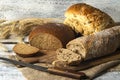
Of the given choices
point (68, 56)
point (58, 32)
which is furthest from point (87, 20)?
point (68, 56)

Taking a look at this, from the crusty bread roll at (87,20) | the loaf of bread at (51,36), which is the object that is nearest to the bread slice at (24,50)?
the loaf of bread at (51,36)

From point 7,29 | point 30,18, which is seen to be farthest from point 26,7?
point 7,29

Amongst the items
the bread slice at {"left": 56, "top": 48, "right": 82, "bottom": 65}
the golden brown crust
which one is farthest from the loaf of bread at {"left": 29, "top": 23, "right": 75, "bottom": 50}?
the bread slice at {"left": 56, "top": 48, "right": 82, "bottom": 65}

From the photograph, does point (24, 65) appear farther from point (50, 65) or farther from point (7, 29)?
point (7, 29)

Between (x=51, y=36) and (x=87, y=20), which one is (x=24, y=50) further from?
(x=87, y=20)

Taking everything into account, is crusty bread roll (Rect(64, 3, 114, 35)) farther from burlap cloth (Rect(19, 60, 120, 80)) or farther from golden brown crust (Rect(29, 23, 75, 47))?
burlap cloth (Rect(19, 60, 120, 80))

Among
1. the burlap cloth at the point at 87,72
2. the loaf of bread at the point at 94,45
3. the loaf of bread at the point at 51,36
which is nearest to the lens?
the burlap cloth at the point at 87,72

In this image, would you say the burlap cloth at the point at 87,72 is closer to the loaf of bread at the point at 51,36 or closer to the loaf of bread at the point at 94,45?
the loaf of bread at the point at 94,45
